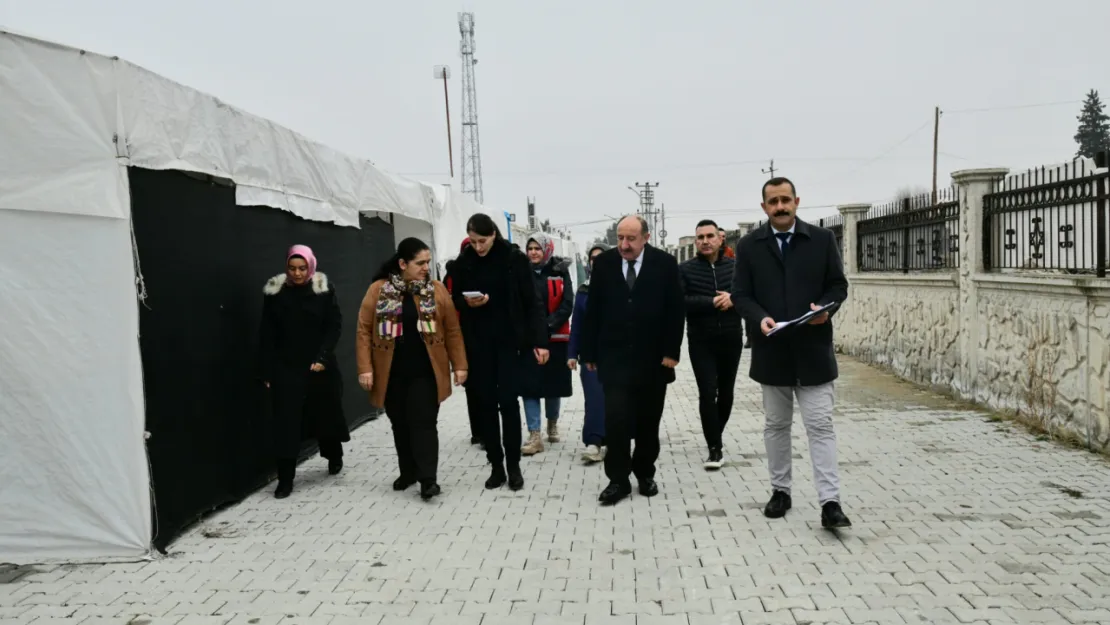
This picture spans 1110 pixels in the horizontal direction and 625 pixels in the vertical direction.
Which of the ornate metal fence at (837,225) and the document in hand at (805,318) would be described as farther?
the ornate metal fence at (837,225)

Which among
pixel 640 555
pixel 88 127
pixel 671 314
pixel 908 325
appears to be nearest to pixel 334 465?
pixel 671 314

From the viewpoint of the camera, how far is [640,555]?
4.96 meters

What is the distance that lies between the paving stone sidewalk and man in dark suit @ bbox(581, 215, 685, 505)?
0.47m

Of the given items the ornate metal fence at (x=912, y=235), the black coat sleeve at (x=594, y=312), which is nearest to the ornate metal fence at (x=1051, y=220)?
the ornate metal fence at (x=912, y=235)

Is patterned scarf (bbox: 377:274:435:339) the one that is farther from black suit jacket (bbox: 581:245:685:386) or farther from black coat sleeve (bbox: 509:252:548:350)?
black suit jacket (bbox: 581:245:685:386)

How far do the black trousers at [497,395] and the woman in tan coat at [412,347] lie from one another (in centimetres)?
15

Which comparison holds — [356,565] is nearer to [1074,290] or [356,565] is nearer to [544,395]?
[544,395]

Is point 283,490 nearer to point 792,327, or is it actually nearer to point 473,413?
point 473,413

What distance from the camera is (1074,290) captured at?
24.4ft

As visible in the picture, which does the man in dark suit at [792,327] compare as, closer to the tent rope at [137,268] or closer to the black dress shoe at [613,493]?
the black dress shoe at [613,493]

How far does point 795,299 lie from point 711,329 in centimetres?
155

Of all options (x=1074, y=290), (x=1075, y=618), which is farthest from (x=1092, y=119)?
(x=1075, y=618)

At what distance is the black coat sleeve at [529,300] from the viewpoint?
6.57 m

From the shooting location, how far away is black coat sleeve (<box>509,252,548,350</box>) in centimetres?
657
